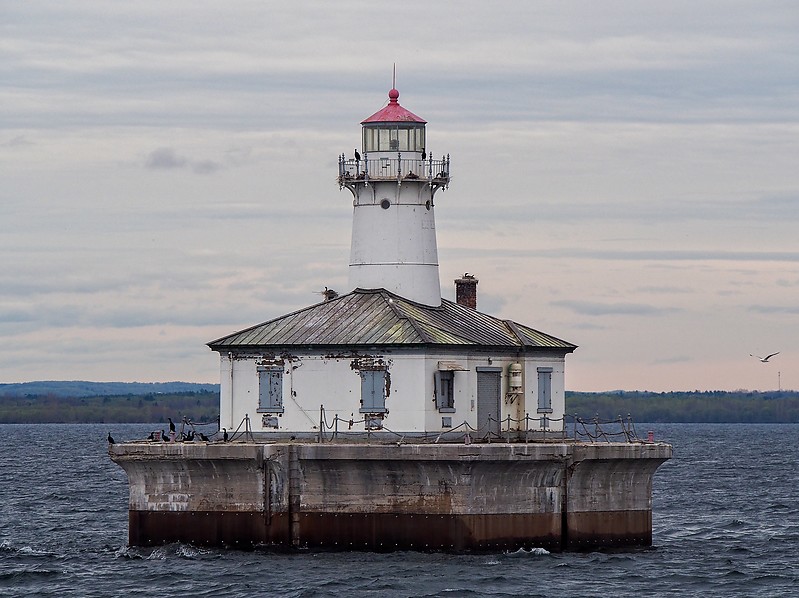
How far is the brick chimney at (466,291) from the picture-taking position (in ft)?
183

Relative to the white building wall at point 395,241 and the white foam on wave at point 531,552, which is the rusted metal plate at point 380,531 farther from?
the white building wall at point 395,241

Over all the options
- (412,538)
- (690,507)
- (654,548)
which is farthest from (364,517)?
(690,507)

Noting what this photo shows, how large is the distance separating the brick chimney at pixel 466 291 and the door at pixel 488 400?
6474 mm

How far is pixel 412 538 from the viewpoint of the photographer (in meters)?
44.4

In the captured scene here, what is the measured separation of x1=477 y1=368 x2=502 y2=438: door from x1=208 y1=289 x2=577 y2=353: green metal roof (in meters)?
0.82

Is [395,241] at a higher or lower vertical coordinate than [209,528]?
higher

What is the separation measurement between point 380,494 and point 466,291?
1261cm

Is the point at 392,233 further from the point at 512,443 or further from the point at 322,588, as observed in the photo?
the point at 322,588

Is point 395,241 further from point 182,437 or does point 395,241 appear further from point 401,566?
point 401,566

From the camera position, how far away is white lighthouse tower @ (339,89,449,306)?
5119 centimetres

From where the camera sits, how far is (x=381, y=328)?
4766 centimetres

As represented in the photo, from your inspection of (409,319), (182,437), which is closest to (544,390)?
(409,319)

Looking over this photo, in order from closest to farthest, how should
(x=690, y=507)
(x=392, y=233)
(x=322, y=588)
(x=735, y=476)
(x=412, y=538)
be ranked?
(x=322, y=588) → (x=412, y=538) → (x=392, y=233) → (x=690, y=507) → (x=735, y=476)

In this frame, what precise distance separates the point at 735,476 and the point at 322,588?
56365 mm
